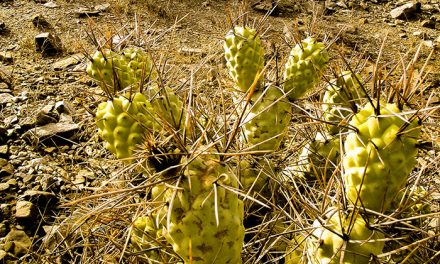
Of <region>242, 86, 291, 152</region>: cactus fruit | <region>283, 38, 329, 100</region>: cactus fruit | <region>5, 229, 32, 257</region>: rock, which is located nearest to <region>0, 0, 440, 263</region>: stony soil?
<region>5, 229, 32, 257</region>: rock

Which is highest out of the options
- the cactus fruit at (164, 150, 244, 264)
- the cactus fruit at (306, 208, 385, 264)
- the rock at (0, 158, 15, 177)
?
the cactus fruit at (164, 150, 244, 264)

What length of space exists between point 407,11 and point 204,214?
6.35 meters

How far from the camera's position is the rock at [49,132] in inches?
130

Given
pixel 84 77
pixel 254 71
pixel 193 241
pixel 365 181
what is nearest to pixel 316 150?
pixel 254 71

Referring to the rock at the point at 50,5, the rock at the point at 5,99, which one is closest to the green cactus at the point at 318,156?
the rock at the point at 5,99

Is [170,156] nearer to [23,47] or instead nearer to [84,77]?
[84,77]

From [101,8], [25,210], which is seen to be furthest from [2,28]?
[25,210]

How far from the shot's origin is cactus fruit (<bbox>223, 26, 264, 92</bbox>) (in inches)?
82.5

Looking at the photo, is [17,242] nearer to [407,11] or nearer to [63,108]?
[63,108]

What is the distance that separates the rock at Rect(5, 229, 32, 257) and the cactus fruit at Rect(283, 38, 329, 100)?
5.54 feet

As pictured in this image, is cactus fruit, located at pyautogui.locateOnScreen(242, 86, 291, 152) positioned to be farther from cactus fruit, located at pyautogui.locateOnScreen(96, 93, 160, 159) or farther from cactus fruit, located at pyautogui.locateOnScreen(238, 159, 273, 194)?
cactus fruit, located at pyautogui.locateOnScreen(96, 93, 160, 159)

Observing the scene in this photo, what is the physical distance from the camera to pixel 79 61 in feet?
8.44

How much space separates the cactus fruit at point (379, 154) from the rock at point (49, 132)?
2642 mm

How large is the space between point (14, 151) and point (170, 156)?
8.52ft
